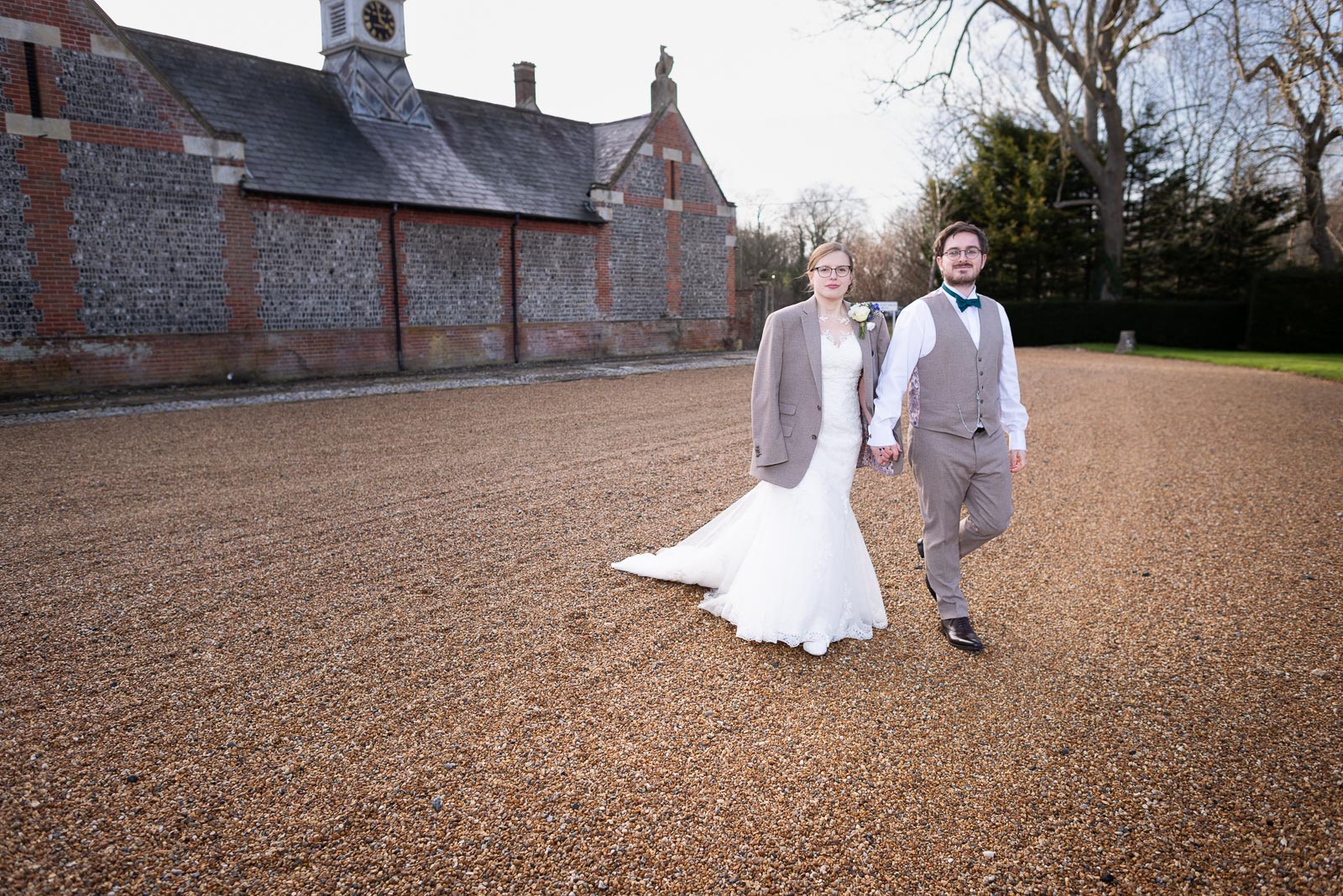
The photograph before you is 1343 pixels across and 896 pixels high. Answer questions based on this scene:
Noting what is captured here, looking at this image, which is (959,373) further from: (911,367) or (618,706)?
(618,706)

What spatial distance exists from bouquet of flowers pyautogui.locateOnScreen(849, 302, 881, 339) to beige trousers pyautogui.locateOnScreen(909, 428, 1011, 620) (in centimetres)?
56

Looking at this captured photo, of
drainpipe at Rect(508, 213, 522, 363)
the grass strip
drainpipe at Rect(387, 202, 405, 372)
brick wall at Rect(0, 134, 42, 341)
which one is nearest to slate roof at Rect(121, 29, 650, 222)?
drainpipe at Rect(508, 213, 522, 363)

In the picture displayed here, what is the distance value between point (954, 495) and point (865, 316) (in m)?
0.97

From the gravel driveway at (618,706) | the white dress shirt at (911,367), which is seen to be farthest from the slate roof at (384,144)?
the white dress shirt at (911,367)

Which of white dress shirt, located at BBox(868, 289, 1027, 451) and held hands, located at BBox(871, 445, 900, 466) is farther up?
white dress shirt, located at BBox(868, 289, 1027, 451)

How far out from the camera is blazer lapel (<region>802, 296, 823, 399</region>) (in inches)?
155

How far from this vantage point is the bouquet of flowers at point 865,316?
3.93 metres

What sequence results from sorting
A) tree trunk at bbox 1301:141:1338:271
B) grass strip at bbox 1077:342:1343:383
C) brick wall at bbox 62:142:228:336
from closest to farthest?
brick wall at bbox 62:142:228:336
grass strip at bbox 1077:342:1343:383
tree trunk at bbox 1301:141:1338:271

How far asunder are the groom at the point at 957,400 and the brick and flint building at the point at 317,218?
15.4m

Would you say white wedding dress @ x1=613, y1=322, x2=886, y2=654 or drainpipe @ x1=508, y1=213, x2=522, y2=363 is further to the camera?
drainpipe @ x1=508, y1=213, x2=522, y2=363

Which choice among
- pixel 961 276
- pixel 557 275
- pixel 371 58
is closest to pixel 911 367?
pixel 961 276

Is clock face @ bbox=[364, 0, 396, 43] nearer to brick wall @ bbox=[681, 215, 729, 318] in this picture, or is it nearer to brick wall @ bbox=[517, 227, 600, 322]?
brick wall @ bbox=[517, 227, 600, 322]

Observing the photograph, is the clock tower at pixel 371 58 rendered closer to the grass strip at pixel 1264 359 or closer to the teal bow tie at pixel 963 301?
the teal bow tie at pixel 963 301

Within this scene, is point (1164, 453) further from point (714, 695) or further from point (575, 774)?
point (575, 774)
